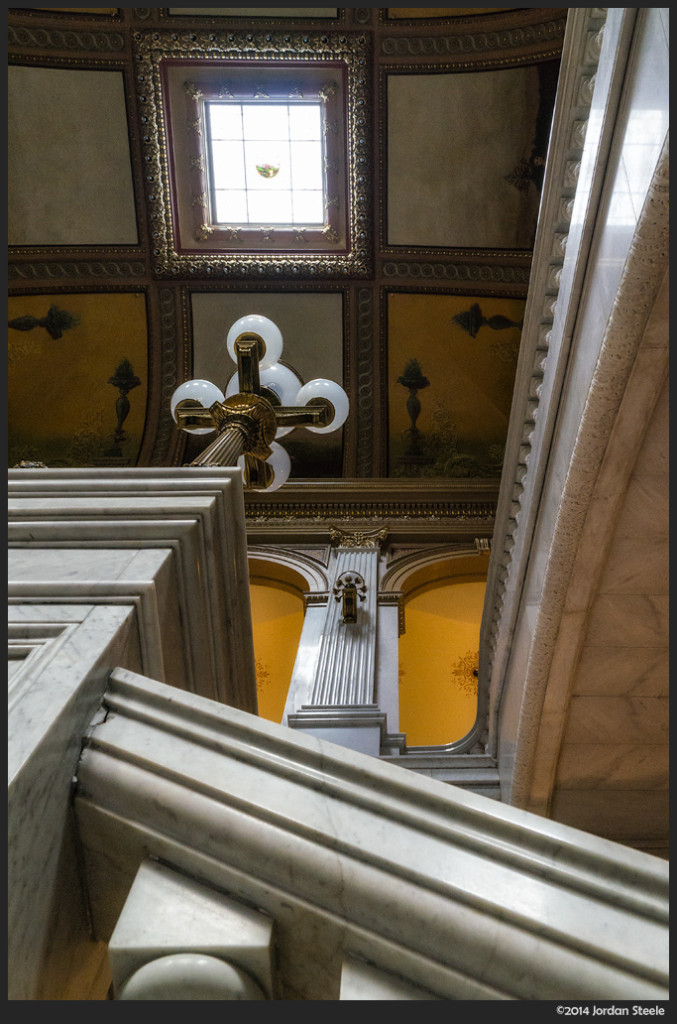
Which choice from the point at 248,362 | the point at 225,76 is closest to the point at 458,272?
the point at 225,76

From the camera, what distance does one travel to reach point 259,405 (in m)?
4.04

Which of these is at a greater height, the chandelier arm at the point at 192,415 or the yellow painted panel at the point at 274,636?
the chandelier arm at the point at 192,415

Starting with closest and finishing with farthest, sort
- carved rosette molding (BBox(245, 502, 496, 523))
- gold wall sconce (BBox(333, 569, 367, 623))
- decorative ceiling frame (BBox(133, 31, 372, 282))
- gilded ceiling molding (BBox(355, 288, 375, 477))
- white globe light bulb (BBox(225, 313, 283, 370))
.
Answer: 1. white globe light bulb (BBox(225, 313, 283, 370))
2. gold wall sconce (BBox(333, 569, 367, 623))
3. decorative ceiling frame (BBox(133, 31, 372, 282))
4. carved rosette molding (BBox(245, 502, 496, 523))
5. gilded ceiling molding (BBox(355, 288, 375, 477))

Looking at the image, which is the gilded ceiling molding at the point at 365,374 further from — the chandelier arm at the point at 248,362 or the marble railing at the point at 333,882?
the marble railing at the point at 333,882

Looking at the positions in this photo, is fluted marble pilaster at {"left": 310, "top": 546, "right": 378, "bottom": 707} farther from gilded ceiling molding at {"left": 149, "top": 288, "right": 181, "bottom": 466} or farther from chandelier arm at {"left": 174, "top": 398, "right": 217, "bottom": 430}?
gilded ceiling molding at {"left": 149, "top": 288, "right": 181, "bottom": 466}

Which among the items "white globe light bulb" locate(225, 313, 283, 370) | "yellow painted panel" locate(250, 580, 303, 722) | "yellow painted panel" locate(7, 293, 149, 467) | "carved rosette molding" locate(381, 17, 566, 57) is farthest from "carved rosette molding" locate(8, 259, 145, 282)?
"white globe light bulb" locate(225, 313, 283, 370)

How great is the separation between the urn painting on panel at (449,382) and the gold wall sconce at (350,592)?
2687 mm


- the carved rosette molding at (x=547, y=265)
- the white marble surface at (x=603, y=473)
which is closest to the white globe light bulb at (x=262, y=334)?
the carved rosette molding at (x=547, y=265)

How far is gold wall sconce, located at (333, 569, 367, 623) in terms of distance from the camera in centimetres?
725

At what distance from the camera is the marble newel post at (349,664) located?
5.92 m

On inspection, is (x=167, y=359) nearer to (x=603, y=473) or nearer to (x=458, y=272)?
(x=458, y=272)

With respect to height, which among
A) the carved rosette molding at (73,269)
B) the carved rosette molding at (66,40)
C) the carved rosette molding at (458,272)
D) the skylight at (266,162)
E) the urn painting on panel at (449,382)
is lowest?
the urn painting on panel at (449,382)

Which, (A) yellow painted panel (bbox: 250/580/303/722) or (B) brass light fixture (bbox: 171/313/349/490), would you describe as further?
(A) yellow painted panel (bbox: 250/580/303/722)

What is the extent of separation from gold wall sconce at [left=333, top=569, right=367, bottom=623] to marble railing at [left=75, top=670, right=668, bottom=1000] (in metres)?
5.85
